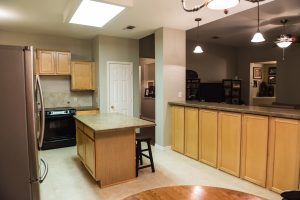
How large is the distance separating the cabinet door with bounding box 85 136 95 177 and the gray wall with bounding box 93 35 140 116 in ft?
7.25

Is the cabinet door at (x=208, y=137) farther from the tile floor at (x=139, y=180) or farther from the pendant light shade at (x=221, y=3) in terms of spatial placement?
the pendant light shade at (x=221, y=3)

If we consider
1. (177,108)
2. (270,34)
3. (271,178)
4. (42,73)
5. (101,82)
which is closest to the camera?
(271,178)

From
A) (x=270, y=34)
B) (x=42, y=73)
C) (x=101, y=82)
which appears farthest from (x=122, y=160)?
(x=270, y=34)

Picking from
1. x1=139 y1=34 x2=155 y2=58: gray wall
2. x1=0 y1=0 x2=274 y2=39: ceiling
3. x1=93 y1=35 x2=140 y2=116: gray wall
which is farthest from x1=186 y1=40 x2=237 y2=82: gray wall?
x1=93 y1=35 x2=140 y2=116: gray wall

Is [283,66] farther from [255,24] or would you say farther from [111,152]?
[111,152]

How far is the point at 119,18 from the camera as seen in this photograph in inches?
154

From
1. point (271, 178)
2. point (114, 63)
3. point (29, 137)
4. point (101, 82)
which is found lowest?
point (271, 178)

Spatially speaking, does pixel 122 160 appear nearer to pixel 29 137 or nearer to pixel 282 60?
pixel 29 137

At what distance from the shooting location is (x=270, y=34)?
6.07 meters

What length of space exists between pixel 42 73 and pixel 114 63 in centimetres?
167

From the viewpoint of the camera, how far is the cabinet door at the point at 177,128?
4301mm

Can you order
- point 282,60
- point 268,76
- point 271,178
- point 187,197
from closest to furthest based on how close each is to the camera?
point 187,197 < point 271,178 < point 282,60 < point 268,76

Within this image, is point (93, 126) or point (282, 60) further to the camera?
point (282, 60)

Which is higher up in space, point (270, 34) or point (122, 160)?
point (270, 34)
